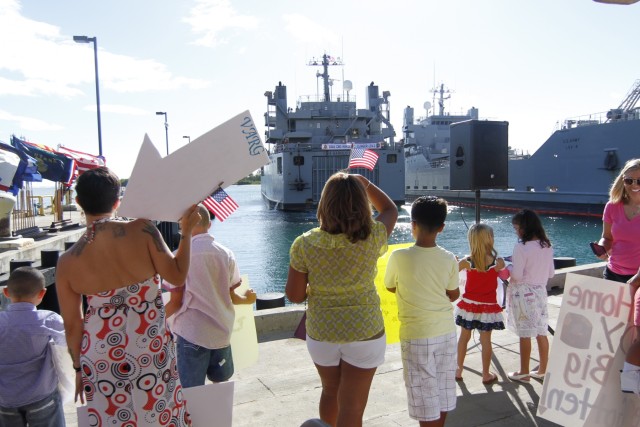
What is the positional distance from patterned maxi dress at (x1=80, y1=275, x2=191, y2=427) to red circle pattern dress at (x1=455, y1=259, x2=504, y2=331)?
270cm

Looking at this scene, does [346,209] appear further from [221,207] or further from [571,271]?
[571,271]

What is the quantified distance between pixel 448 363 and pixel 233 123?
6.51 ft

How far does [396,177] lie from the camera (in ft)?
125

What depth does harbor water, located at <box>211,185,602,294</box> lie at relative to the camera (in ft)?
60.7

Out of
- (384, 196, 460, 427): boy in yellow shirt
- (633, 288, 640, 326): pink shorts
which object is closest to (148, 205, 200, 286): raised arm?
(384, 196, 460, 427): boy in yellow shirt

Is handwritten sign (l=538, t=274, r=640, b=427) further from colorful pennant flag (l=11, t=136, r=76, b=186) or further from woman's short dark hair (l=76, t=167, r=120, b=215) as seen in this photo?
colorful pennant flag (l=11, t=136, r=76, b=186)

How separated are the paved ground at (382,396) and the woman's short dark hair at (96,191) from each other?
2005 millimetres

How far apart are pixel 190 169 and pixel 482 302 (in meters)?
2.81

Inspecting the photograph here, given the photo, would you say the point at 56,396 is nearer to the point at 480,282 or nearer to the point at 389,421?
the point at 389,421

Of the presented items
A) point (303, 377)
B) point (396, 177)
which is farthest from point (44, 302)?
point (396, 177)

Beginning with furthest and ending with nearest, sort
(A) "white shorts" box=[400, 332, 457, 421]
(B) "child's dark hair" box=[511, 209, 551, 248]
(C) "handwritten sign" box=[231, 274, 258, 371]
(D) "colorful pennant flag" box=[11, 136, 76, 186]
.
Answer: (D) "colorful pennant flag" box=[11, 136, 76, 186], (B) "child's dark hair" box=[511, 209, 551, 248], (C) "handwritten sign" box=[231, 274, 258, 371], (A) "white shorts" box=[400, 332, 457, 421]

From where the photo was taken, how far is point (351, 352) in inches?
97.6

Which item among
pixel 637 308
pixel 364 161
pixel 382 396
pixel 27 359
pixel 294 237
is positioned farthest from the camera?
pixel 294 237

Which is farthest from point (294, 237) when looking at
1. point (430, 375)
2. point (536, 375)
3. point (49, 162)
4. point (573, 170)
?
point (430, 375)
